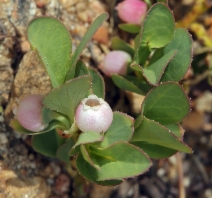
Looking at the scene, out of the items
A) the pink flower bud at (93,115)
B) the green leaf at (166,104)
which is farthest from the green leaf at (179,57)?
the pink flower bud at (93,115)

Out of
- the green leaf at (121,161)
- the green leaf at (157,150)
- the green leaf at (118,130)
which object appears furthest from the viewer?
the green leaf at (157,150)

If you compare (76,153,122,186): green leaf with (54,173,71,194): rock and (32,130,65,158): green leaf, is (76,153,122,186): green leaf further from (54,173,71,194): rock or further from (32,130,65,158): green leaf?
(54,173,71,194): rock

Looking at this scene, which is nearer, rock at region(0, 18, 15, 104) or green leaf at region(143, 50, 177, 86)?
green leaf at region(143, 50, 177, 86)

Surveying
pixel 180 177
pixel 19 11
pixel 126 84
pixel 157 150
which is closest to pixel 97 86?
pixel 126 84

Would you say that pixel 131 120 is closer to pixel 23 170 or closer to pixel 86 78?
pixel 86 78

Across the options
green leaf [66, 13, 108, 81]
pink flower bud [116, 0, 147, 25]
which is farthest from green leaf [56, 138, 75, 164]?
pink flower bud [116, 0, 147, 25]

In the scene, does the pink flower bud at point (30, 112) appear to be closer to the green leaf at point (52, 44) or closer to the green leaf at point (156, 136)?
the green leaf at point (52, 44)

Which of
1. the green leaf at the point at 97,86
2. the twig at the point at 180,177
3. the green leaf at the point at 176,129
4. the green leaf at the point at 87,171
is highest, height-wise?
the green leaf at the point at 97,86
